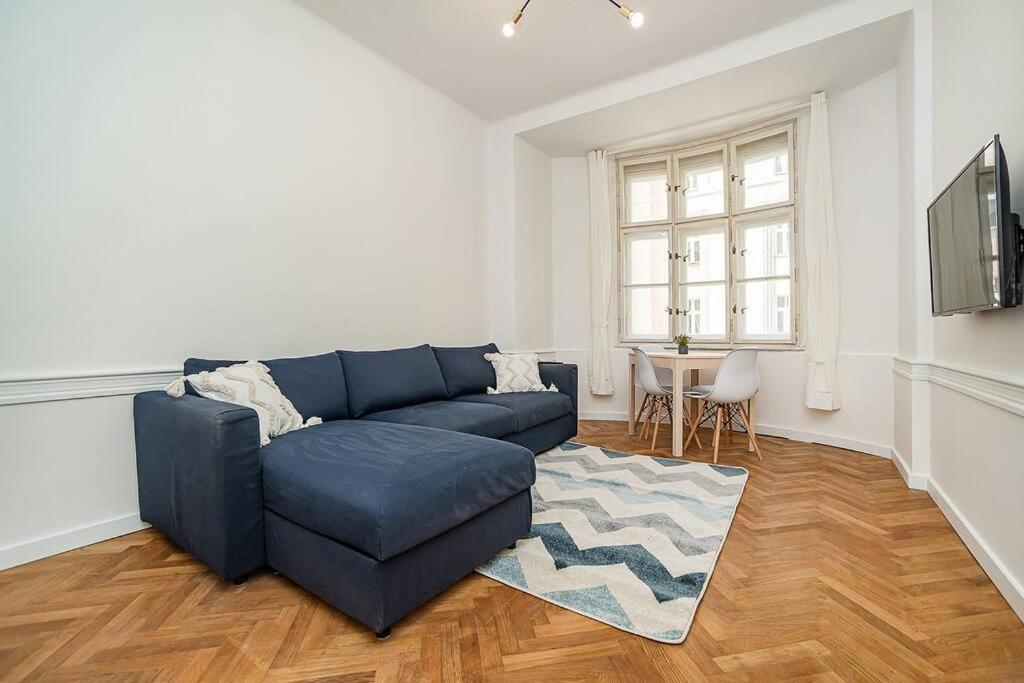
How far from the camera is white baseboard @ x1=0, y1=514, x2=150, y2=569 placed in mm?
1994

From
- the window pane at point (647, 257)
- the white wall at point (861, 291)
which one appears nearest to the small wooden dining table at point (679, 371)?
the white wall at point (861, 291)

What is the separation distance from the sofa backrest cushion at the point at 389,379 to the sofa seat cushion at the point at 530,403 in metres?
0.32

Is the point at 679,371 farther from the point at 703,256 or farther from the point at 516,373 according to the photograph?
the point at 703,256

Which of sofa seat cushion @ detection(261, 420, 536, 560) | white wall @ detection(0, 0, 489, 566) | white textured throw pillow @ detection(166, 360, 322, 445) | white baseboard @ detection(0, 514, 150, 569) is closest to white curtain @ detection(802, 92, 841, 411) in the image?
sofa seat cushion @ detection(261, 420, 536, 560)

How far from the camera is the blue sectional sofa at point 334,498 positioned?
1.50 meters

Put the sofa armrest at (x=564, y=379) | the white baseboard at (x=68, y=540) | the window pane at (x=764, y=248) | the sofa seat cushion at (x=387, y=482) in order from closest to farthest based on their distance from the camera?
the sofa seat cushion at (x=387, y=482)
the white baseboard at (x=68, y=540)
the sofa armrest at (x=564, y=379)
the window pane at (x=764, y=248)

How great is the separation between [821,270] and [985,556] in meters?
2.59

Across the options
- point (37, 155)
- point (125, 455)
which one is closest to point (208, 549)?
point (125, 455)

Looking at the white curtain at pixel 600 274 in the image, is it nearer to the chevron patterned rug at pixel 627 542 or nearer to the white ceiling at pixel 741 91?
the white ceiling at pixel 741 91

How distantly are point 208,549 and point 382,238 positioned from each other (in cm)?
252

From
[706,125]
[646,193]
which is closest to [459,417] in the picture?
[646,193]

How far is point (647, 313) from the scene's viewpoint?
5098 mm

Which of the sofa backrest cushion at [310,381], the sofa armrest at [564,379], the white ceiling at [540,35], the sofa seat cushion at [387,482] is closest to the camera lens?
the sofa seat cushion at [387,482]

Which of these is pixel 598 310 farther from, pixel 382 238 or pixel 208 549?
pixel 208 549
